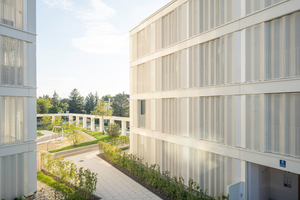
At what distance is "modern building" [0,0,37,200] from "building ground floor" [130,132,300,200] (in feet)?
24.0

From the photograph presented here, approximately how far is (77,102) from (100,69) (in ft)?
43.6

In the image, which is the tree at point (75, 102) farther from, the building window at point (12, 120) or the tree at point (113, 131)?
the building window at point (12, 120)

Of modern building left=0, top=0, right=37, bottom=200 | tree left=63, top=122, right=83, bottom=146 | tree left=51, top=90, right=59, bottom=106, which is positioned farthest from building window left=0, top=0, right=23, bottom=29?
tree left=51, top=90, right=59, bottom=106

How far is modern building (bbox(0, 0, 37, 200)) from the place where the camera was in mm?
8148

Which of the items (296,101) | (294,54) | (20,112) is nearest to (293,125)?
(296,101)

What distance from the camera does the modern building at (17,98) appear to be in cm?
815

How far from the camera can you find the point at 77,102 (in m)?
60.3

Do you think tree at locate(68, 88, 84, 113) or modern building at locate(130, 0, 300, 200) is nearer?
modern building at locate(130, 0, 300, 200)

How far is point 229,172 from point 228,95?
328 centimetres

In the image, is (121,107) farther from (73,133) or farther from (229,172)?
(229,172)

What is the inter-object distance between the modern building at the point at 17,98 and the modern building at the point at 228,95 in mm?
6984

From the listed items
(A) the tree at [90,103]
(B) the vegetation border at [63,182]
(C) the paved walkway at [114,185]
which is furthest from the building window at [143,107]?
(A) the tree at [90,103]

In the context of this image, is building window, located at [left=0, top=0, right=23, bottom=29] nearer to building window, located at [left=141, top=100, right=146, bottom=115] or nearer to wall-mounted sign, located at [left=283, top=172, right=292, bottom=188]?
building window, located at [left=141, top=100, right=146, bottom=115]

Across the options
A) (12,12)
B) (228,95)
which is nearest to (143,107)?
(228,95)
